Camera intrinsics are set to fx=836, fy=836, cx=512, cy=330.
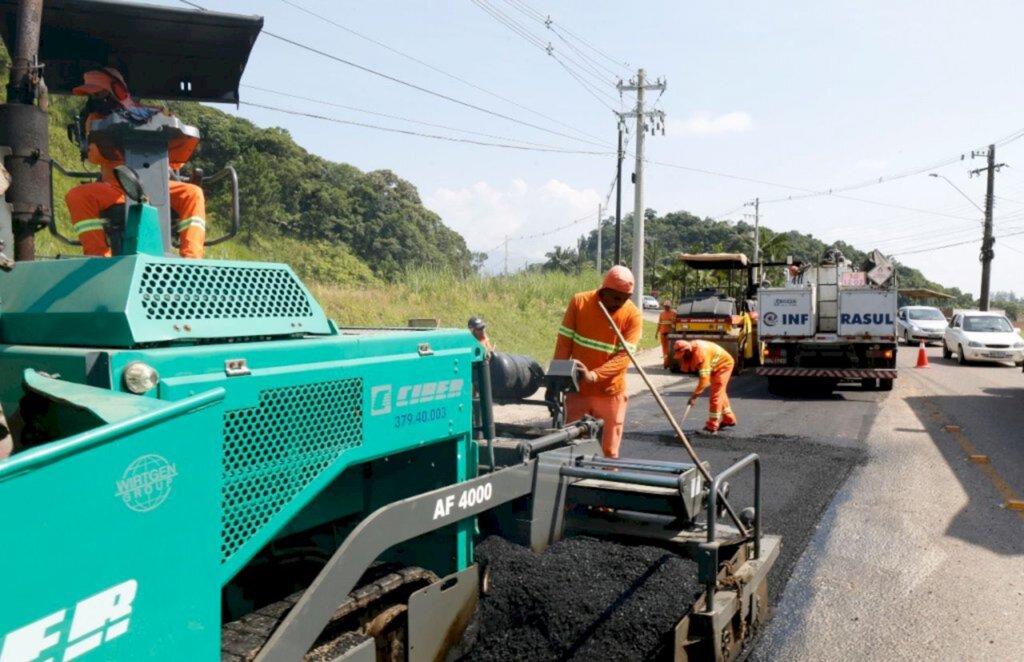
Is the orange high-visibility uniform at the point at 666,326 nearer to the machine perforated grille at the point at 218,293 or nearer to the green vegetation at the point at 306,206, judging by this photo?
the green vegetation at the point at 306,206

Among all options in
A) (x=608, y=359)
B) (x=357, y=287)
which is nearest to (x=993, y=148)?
(x=357, y=287)

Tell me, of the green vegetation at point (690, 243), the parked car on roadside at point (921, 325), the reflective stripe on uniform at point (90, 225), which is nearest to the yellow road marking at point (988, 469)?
the reflective stripe on uniform at point (90, 225)

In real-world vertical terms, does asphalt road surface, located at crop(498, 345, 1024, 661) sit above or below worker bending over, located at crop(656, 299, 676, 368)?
below

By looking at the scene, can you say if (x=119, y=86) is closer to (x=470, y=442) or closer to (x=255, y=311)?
(x=255, y=311)

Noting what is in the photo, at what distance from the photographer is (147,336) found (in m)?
2.12

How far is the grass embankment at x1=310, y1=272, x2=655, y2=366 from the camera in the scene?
19.0m

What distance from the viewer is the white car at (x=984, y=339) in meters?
21.3

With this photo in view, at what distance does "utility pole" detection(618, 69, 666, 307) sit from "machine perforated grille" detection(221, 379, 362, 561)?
902 inches

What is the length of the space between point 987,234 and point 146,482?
4179 centimetres

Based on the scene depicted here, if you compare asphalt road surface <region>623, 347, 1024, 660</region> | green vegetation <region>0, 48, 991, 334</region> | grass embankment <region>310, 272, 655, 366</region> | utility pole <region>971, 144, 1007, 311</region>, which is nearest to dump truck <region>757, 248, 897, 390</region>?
asphalt road surface <region>623, 347, 1024, 660</region>

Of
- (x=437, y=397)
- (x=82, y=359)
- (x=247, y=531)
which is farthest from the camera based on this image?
(x=437, y=397)

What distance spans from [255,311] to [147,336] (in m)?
0.37

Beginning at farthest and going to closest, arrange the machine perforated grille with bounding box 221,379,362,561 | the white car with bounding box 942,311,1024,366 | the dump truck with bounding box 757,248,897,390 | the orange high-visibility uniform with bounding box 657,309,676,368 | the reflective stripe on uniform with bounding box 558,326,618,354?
the white car with bounding box 942,311,1024,366 → the orange high-visibility uniform with bounding box 657,309,676,368 → the dump truck with bounding box 757,248,897,390 → the reflective stripe on uniform with bounding box 558,326,618,354 → the machine perforated grille with bounding box 221,379,362,561

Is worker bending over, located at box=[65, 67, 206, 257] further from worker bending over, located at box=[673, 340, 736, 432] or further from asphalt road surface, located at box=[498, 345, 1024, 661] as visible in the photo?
worker bending over, located at box=[673, 340, 736, 432]
